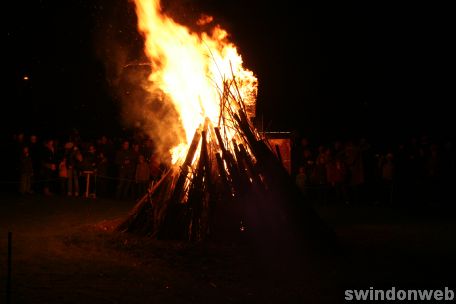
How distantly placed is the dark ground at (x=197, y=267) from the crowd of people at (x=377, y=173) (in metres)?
4.29

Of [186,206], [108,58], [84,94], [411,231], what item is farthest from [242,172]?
[84,94]

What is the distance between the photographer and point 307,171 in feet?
54.6

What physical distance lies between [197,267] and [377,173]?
Answer: 32.3 ft

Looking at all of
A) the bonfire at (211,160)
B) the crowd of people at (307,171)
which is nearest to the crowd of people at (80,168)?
the crowd of people at (307,171)

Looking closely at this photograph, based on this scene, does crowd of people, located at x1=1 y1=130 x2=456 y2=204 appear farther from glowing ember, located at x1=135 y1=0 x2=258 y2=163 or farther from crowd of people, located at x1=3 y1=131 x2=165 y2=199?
glowing ember, located at x1=135 y1=0 x2=258 y2=163

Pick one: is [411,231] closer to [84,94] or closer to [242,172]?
[242,172]

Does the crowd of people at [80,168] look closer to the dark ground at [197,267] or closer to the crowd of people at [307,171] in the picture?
the crowd of people at [307,171]

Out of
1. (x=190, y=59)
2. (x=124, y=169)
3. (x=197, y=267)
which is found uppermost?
(x=190, y=59)

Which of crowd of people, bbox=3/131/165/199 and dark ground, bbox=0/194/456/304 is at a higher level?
crowd of people, bbox=3/131/165/199

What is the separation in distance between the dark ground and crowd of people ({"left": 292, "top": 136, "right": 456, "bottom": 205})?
429 centimetres

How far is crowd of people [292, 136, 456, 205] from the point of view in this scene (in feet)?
50.9

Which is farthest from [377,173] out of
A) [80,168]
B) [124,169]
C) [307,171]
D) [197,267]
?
[197,267]

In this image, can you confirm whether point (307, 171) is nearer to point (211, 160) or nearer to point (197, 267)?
point (211, 160)

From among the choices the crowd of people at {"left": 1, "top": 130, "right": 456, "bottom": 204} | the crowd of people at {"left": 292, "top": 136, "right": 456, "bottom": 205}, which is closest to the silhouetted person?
the crowd of people at {"left": 1, "top": 130, "right": 456, "bottom": 204}
